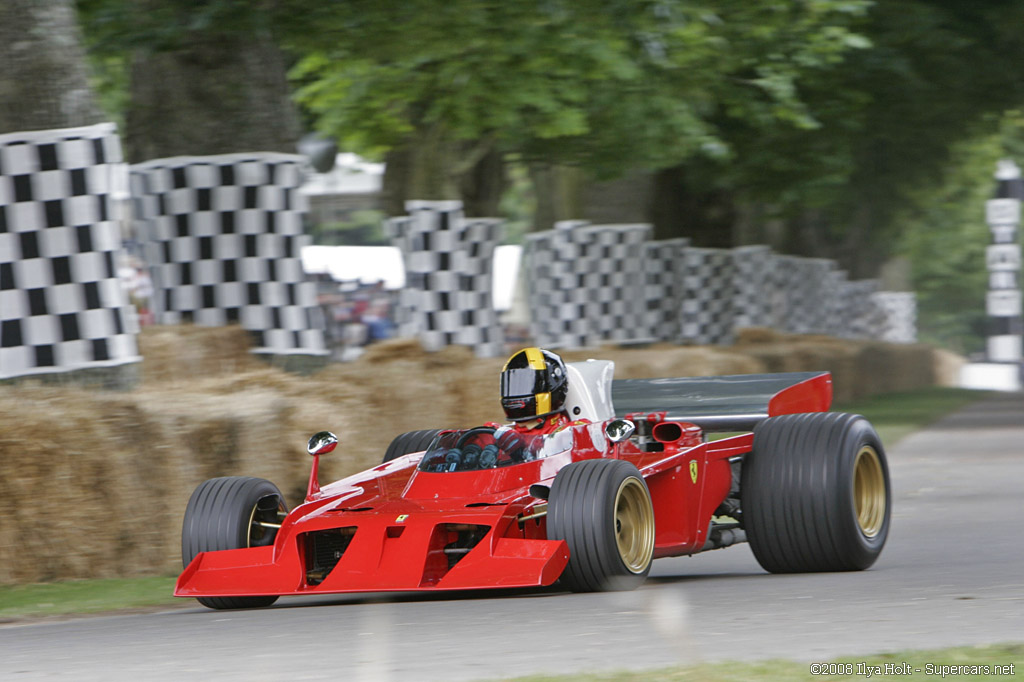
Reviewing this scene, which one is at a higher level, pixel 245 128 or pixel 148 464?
pixel 245 128

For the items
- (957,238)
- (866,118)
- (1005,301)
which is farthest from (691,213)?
(957,238)

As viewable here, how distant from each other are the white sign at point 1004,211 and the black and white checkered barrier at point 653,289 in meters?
8.60

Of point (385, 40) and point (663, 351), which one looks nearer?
point (385, 40)

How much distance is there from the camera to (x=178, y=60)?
462 inches

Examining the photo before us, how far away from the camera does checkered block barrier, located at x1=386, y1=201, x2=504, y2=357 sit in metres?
17.3

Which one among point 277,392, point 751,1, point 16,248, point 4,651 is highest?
point 751,1

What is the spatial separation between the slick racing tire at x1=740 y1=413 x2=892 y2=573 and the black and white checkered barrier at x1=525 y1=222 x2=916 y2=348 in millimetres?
12774

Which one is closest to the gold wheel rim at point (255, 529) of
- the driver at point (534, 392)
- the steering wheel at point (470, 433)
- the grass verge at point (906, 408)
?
the steering wheel at point (470, 433)

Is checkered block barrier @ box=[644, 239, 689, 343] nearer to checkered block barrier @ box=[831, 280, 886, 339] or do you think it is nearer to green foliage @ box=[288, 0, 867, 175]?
green foliage @ box=[288, 0, 867, 175]

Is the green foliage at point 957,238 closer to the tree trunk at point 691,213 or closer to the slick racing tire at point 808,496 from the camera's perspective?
the tree trunk at point 691,213

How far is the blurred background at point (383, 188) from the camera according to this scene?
8938 millimetres

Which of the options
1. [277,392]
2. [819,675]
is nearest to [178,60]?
[277,392]

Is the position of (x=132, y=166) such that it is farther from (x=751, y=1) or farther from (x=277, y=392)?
(x=751, y=1)

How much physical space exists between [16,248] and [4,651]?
3183 millimetres
